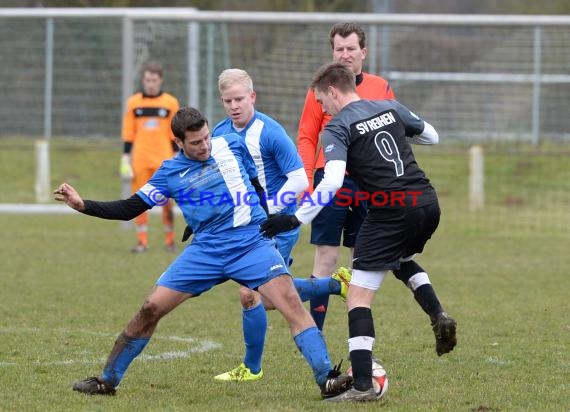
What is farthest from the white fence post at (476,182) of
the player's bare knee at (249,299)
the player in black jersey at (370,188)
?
the player in black jersey at (370,188)

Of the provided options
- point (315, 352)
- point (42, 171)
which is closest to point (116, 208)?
point (315, 352)

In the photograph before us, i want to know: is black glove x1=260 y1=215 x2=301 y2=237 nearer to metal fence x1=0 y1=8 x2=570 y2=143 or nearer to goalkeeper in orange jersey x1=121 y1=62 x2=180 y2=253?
goalkeeper in orange jersey x1=121 y1=62 x2=180 y2=253

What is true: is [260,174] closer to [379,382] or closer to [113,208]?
[113,208]

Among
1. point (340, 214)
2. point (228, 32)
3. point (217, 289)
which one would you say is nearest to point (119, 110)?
point (228, 32)

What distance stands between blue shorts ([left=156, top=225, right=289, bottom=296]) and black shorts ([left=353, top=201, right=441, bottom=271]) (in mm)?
436

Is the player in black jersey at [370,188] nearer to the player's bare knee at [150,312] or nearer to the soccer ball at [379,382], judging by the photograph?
the soccer ball at [379,382]

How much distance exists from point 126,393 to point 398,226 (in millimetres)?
1717

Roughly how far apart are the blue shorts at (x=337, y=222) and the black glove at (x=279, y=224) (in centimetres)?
152

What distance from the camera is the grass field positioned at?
18.4 ft

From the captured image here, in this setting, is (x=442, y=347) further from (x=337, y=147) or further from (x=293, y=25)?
(x=293, y=25)

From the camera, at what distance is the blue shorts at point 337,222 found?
6934 mm

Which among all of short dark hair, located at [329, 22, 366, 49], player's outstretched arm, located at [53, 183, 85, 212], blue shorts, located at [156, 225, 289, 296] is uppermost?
short dark hair, located at [329, 22, 366, 49]

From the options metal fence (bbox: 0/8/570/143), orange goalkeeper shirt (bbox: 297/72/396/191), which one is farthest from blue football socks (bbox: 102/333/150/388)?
metal fence (bbox: 0/8/570/143)

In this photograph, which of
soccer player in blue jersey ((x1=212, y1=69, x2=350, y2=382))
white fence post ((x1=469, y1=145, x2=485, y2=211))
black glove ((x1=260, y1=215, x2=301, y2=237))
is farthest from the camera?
white fence post ((x1=469, y1=145, x2=485, y2=211))
